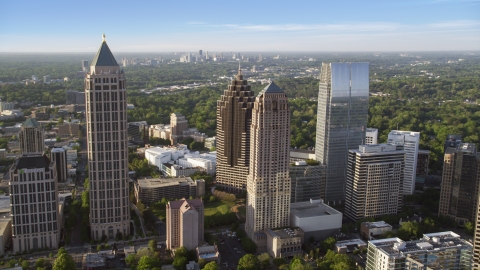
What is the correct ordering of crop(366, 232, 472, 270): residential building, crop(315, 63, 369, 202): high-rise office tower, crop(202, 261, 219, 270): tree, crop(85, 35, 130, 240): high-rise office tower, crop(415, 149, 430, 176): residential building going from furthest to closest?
crop(415, 149, 430, 176): residential building
crop(315, 63, 369, 202): high-rise office tower
crop(85, 35, 130, 240): high-rise office tower
crop(202, 261, 219, 270): tree
crop(366, 232, 472, 270): residential building

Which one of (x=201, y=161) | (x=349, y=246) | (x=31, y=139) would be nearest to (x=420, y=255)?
(x=349, y=246)

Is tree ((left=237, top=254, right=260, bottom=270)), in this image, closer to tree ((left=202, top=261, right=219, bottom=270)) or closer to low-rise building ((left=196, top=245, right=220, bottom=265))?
low-rise building ((left=196, top=245, right=220, bottom=265))

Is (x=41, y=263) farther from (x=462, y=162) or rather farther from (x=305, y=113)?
(x=305, y=113)

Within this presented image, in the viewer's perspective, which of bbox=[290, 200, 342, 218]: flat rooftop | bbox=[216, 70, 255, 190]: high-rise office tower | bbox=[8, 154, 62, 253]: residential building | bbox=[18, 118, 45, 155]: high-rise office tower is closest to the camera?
bbox=[8, 154, 62, 253]: residential building

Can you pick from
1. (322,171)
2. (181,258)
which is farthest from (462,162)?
(181,258)

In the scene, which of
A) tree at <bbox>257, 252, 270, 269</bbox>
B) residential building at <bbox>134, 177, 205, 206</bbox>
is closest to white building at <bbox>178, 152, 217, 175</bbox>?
residential building at <bbox>134, 177, 205, 206</bbox>

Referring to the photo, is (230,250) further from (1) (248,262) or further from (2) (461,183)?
(2) (461,183)

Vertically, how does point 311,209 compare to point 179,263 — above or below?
above
